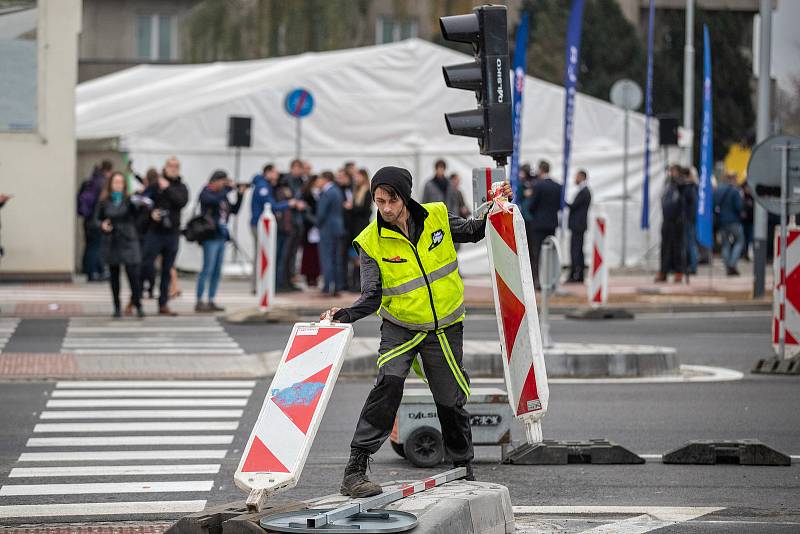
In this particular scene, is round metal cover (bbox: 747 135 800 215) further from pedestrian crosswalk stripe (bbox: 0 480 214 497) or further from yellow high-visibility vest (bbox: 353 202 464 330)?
yellow high-visibility vest (bbox: 353 202 464 330)

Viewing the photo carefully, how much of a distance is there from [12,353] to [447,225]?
9.45 meters

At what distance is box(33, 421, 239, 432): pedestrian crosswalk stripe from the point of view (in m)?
11.9

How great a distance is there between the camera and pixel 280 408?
727 centimetres

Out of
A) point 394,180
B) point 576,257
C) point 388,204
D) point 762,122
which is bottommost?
point 576,257

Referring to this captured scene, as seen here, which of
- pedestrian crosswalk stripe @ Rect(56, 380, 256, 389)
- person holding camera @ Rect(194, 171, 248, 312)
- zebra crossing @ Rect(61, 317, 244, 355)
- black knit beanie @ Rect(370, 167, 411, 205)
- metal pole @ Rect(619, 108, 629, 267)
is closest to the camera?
black knit beanie @ Rect(370, 167, 411, 205)

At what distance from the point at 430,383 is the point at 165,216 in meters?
12.1

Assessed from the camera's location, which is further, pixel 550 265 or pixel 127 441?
pixel 550 265

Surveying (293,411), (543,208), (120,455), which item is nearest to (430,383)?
(293,411)

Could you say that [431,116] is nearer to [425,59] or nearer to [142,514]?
[425,59]

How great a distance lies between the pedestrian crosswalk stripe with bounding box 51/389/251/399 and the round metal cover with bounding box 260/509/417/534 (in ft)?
22.1

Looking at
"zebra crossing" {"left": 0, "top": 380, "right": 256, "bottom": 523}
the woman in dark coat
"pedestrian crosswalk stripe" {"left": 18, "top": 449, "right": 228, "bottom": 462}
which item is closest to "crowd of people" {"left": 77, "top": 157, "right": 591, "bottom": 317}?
the woman in dark coat

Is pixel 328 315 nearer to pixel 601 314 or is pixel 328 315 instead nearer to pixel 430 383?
pixel 430 383

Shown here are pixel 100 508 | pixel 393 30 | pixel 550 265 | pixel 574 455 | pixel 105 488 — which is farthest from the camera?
pixel 393 30

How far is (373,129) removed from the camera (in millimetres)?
30219
